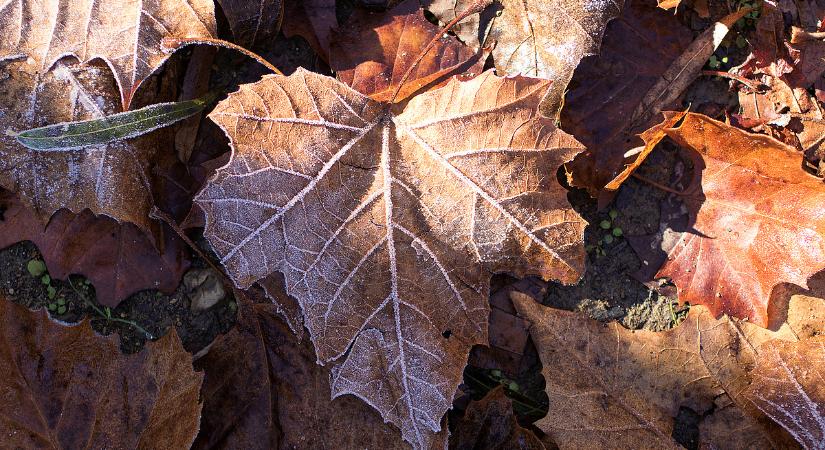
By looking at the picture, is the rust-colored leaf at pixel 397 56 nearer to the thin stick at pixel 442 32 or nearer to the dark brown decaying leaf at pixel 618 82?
the thin stick at pixel 442 32

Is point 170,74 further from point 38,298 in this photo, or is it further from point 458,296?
point 458,296

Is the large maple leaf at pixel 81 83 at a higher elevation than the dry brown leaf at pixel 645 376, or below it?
higher

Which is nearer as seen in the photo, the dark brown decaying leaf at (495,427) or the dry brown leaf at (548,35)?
the dry brown leaf at (548,35)

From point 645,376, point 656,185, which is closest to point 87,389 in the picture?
point 645,376

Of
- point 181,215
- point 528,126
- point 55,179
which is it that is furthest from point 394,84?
point 55,179

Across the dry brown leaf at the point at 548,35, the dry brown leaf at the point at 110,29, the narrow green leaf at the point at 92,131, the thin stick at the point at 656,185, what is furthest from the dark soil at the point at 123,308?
the thin stick at the point at 656,185

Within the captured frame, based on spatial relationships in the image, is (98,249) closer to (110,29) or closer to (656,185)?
(110,29)

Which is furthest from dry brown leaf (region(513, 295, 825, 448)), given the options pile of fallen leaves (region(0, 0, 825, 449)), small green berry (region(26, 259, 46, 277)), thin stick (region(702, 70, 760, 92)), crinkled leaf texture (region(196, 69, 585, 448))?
small green berry (region(26, 259, 46, 277))
